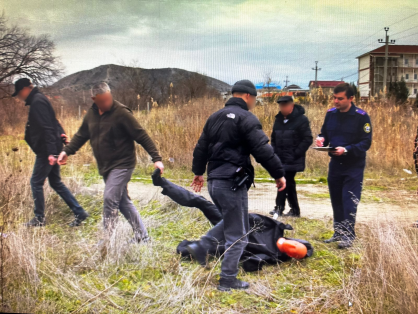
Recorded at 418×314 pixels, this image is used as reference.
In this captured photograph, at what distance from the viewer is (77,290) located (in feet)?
10.1

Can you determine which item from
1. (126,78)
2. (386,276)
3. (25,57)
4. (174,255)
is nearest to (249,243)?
(174,255)

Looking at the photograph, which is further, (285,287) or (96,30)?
(96,30)

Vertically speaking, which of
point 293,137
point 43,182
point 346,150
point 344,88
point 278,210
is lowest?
point 278,210

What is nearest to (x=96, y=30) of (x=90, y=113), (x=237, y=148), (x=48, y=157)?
(x=90, y=113)

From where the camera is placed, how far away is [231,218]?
10.9 ft

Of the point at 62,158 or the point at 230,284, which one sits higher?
the point at 62,158

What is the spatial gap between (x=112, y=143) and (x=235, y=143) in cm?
117

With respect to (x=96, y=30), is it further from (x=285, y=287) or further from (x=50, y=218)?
(x=285, y=287)

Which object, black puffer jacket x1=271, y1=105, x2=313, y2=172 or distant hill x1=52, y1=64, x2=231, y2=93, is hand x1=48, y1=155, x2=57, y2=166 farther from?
black puffer jacket x1=271, y1=105, x2=313, y2=172

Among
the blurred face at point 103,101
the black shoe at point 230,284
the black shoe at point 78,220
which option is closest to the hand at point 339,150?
the black shoe at point 230,284

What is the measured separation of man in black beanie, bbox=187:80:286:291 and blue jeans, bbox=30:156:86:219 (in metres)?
1.52

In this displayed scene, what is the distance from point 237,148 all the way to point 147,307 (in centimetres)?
136

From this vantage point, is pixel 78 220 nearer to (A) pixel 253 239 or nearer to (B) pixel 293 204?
(A) pixel 253 239

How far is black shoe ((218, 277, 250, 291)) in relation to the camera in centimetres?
329
